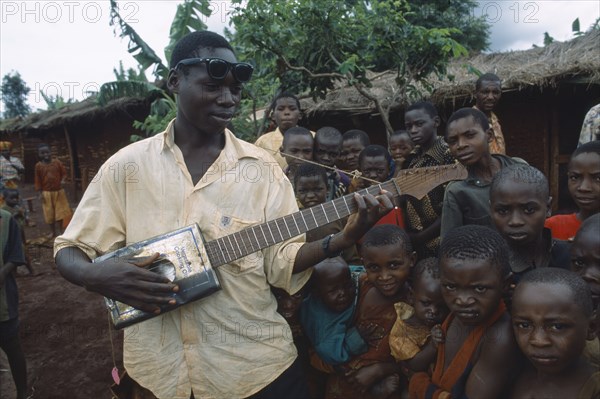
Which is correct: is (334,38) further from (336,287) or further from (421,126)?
(336,287)

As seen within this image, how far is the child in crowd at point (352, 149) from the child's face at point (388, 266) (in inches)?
73.6

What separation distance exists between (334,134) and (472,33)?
575 inches

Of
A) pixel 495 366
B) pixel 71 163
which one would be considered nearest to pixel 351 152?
pixel 495 366

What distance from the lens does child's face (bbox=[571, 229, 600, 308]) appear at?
1694 mm

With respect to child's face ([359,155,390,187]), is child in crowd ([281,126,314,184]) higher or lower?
higher

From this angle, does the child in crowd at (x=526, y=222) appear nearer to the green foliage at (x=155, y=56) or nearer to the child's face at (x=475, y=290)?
the child's face at (x=475, y=290)

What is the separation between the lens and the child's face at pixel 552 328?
4.72 ft

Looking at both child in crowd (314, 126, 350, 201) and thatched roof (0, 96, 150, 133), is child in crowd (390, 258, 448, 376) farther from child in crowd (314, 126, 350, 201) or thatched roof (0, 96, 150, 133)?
thatched roof (0, 96, 150, 133)

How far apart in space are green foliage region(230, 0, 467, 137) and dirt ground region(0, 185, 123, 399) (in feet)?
Result: 12.5

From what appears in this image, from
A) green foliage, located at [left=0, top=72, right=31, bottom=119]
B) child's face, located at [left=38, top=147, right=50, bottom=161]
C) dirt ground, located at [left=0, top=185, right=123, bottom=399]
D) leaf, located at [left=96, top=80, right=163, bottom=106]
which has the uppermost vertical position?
green foliage, located at [left=0, top=72, right=31, bottom=119]

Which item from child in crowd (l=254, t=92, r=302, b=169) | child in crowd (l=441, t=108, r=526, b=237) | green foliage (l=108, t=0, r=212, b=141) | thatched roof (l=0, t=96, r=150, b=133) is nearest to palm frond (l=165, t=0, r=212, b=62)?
green foliage (l=108, t=0, r=212, b=141)

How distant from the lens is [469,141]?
2.58m

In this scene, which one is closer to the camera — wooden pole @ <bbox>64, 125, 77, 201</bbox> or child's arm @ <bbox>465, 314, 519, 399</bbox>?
child's arm @ <bbox>465, 314, 519, 399</bbox>

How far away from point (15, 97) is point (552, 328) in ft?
142
